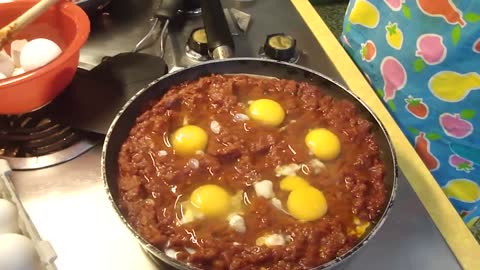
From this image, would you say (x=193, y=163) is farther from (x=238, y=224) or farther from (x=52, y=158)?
(x=52, y=158)

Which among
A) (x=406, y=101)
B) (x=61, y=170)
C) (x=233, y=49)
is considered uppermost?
(x=233, y=49)

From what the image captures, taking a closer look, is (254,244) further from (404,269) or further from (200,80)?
(200,80)

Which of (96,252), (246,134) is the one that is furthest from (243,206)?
(96,252)

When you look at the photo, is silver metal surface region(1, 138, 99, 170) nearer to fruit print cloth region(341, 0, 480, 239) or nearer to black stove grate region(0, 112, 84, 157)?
black stove grate region(0, 112, 84, 157)

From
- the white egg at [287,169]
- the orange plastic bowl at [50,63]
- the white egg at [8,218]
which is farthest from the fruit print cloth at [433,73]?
the white egg at [8,218]

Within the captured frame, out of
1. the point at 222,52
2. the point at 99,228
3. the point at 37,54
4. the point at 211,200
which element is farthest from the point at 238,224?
the point at 37,54

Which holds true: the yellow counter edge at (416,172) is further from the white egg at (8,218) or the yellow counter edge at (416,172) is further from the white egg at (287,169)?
the white egg at (8,218)

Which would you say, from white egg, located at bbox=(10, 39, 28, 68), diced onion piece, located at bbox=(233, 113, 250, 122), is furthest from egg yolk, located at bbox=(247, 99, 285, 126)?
white egg, located at bbox=(10, 39, 28, 68)
